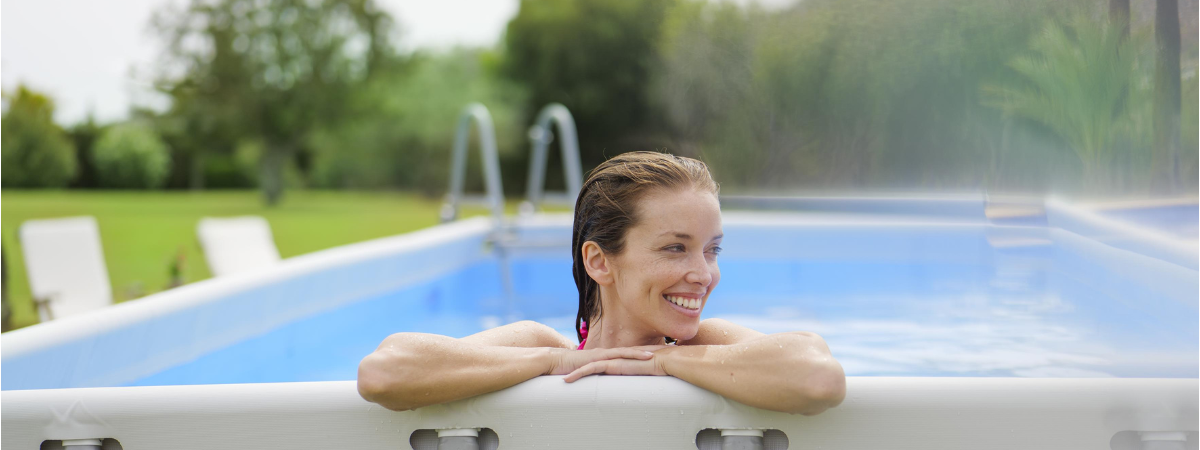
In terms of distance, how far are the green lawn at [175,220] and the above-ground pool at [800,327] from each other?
189 centimetres

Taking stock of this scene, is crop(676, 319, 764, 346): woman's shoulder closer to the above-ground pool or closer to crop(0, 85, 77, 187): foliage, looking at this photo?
the above-ground pool

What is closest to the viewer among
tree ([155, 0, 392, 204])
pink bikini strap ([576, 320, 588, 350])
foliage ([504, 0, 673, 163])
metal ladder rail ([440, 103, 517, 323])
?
pink bikini strap ([576, 320, 588, 350])

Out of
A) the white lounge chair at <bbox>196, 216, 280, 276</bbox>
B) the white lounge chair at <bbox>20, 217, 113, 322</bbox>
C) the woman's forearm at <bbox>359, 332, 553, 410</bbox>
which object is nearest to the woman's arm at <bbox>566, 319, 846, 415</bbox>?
the woman's forearm at <bbox>359, 332, 553, 410</bbox>

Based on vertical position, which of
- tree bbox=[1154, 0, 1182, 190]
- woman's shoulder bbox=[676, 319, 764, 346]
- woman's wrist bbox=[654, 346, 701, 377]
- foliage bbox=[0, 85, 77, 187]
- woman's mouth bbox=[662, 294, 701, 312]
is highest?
foliage bbox=[0, 85, 77, 187]

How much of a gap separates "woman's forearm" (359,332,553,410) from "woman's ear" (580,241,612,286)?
0.85 ft

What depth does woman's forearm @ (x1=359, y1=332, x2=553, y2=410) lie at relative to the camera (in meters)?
1.10

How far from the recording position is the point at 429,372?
111 centimetres

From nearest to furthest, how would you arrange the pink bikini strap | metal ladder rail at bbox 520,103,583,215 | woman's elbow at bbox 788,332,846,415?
woman's elbow at bbox 788,332,846,415 < the pink bikini strap < metal ladder rail at bbox 520,103,583,215

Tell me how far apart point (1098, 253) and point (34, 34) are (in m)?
7.85

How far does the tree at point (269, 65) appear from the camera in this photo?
17.6m

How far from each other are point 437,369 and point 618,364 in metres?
0.27

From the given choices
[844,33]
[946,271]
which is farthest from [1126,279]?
[946,271]

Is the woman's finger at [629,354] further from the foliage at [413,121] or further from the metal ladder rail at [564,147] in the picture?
the foliage at [413,121]

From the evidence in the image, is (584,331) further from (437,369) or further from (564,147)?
(564,147)
